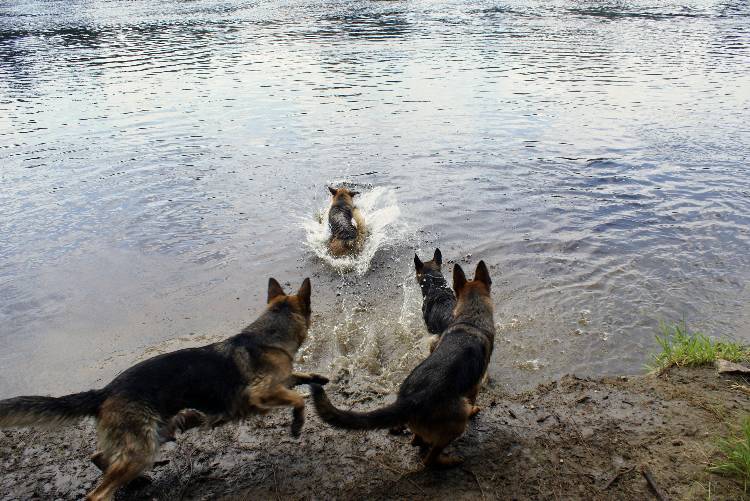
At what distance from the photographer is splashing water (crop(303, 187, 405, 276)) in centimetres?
879

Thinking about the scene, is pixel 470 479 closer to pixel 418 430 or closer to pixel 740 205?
pixel 418 430

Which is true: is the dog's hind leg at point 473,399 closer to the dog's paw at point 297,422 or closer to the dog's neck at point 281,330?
the dog's paw at point 297,422

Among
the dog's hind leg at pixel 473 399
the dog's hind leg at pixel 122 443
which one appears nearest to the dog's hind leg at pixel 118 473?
the dog's hind leg at pixel 122 443

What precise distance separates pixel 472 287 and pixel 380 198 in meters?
6.05

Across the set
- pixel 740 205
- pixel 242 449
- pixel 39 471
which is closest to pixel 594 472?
pixel 242 449

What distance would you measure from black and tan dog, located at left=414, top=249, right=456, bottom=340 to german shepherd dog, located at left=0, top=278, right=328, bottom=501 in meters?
1.84

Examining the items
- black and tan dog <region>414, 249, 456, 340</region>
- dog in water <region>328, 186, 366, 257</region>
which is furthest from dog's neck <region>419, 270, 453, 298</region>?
dog in water <region>328, 186, 366, 257</region>

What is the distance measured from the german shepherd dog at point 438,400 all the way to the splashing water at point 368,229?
13.1ft

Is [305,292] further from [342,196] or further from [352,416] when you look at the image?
[342,196]

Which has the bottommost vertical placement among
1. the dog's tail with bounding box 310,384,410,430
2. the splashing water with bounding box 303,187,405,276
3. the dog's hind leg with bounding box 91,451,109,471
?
the splashing water with bounding box 303,187,405,276

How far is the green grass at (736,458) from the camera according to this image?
3.79 metres

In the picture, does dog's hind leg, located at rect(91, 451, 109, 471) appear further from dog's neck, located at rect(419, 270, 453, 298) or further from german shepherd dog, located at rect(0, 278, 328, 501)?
dog's neck, located at rect(419, 270, 453, 298)

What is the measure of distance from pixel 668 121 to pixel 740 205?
6.02 m

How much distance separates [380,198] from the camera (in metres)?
11.4
